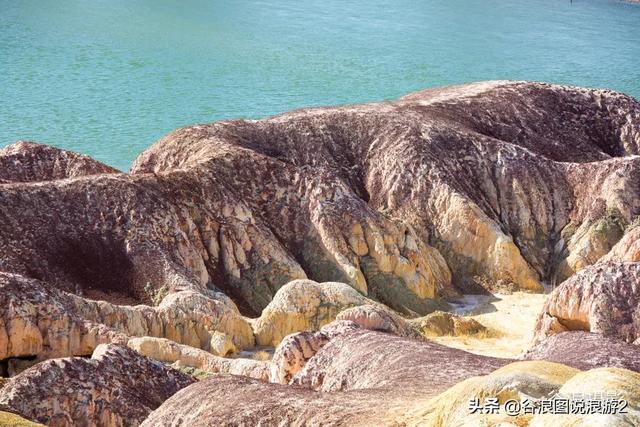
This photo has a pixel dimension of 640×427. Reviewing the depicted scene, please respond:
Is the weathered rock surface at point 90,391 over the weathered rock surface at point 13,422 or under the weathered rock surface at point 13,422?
under

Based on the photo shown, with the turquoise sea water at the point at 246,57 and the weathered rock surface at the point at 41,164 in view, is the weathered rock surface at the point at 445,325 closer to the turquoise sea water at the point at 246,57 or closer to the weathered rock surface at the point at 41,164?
the weathered rock surface at the point at 41,164

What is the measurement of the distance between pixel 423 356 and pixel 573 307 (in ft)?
36.5

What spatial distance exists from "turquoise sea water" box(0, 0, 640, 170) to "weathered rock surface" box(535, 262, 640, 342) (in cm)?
3709

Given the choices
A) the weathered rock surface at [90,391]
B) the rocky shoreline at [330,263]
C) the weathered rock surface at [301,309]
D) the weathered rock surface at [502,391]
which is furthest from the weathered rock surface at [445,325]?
the weathered rock surface at [502,391]

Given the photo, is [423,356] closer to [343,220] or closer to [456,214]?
[343,220]

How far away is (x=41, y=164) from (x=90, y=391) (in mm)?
20652

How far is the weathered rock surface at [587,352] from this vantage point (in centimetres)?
1870

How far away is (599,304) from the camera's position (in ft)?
89.2

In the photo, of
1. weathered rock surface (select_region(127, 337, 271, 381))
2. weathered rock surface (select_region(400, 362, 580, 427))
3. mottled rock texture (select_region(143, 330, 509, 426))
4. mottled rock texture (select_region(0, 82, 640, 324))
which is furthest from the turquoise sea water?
weathered rock surface (select_region(400, 362, 580, 427))

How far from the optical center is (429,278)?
1523 inches

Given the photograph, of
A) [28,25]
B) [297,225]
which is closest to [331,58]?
[28,25]

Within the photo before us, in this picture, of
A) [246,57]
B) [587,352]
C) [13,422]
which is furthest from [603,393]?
[246,57]

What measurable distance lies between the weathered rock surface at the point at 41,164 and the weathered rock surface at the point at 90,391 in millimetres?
18622

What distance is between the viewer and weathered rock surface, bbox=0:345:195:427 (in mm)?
17312
